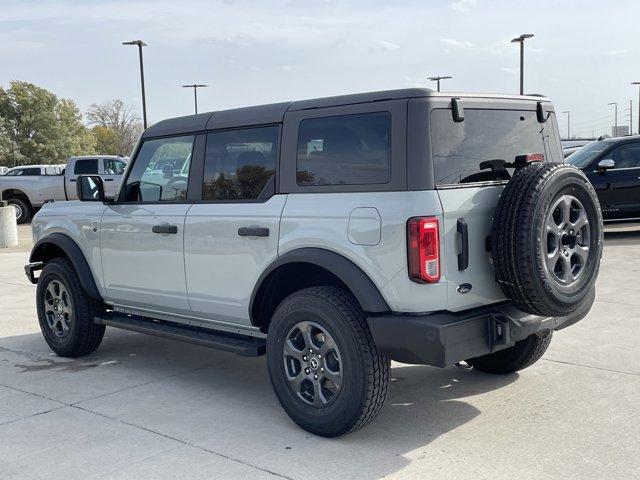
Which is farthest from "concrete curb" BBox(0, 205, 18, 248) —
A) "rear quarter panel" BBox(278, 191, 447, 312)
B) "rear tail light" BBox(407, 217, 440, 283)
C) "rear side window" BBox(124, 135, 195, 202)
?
"rear tail light" BBox(407, 217, 440, 283)

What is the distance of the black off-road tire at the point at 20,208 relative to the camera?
21453mm

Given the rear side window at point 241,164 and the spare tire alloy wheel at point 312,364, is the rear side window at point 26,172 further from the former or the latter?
the spare tire alloy wheel at point 312,364

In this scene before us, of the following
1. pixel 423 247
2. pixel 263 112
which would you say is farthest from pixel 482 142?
pixel 263 112

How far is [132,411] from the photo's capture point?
4.73 m

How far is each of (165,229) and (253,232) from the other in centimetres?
92

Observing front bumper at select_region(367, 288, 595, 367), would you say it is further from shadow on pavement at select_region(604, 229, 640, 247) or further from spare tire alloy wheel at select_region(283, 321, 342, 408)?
shadow on pavement at select_region(604, 229, 640, 247)

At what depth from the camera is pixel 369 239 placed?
387 centimetres

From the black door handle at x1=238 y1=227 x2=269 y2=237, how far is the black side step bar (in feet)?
2.29

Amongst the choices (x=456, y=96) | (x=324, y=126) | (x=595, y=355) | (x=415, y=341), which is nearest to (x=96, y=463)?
(x=415, y=341)

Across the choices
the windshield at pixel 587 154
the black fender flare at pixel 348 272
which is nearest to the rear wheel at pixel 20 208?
the windshield at pixel 587 154

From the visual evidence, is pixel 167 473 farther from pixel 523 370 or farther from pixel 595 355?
pixel 595 355

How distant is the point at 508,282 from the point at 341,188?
1.04m

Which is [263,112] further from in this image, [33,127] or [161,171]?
[33,127]

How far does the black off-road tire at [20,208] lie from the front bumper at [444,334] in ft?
65.1
